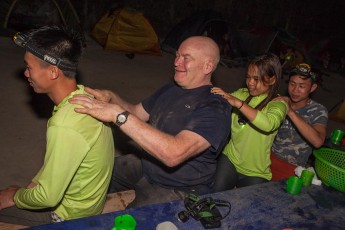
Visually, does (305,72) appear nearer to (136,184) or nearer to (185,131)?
(185,131)

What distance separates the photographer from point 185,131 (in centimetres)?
249

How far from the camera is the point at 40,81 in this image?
2.32 metres

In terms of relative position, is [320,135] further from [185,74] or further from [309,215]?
[185,74]

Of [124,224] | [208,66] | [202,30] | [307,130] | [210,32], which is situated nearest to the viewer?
[124,224]

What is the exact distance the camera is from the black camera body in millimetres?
2197

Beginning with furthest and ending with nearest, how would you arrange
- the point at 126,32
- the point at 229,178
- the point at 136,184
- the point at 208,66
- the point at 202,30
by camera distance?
the point at 202,30 < the point at 126,32 < the point at 229,178 < the point at 136,184 < the point at 208,66

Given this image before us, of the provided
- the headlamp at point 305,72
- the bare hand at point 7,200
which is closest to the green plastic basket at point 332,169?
the headlamp at point 305,72

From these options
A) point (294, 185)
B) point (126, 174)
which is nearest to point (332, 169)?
point (294, 185)

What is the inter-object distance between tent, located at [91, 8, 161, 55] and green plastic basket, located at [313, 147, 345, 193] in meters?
7.83

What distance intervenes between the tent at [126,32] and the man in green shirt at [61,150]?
25.1 ft

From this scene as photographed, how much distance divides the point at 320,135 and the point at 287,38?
29.8ft

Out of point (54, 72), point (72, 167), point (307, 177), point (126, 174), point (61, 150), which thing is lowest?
point (126, 174)

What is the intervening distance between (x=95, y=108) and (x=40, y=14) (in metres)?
9.31

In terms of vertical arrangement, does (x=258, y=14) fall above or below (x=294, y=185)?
above
